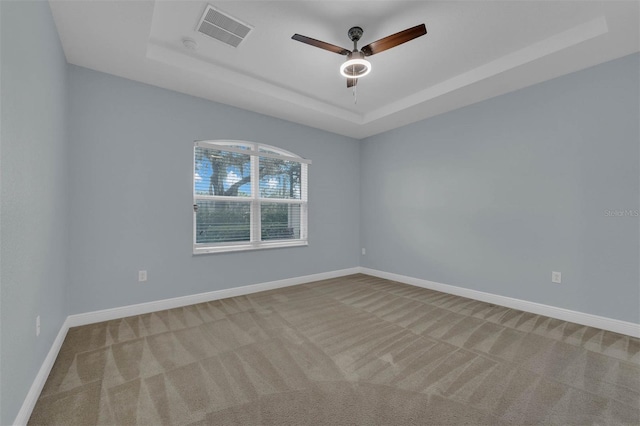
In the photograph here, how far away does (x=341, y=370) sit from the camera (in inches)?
78.6

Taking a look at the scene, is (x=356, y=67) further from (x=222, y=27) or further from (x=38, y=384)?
(x=38, y=384)

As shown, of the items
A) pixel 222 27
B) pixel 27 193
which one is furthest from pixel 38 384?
pixel 222 27

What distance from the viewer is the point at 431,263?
4.23 m

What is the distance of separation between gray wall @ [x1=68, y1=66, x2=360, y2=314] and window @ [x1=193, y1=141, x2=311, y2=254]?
149 mm

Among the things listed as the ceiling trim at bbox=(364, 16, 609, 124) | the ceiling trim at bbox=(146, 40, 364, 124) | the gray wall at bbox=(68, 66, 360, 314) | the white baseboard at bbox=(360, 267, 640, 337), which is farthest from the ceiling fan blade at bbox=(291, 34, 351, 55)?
the white baseboard at bbox=(360, 267, 640, 337)

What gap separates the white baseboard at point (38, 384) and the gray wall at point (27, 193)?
0.18ft

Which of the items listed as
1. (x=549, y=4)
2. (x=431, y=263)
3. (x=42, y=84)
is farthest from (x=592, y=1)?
(x=42, y=84)

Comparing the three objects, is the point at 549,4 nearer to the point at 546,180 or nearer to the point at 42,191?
the point at 546,180

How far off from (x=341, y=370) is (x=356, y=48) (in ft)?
9.29

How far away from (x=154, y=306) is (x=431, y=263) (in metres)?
3.95

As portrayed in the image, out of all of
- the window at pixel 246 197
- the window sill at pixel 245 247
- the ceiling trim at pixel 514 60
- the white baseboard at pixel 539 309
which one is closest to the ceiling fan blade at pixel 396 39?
the ceiling trim at pixel 514 60

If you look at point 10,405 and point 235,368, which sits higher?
point 10,405

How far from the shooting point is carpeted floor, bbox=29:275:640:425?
1.57 meters

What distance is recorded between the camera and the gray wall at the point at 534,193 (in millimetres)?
2672
